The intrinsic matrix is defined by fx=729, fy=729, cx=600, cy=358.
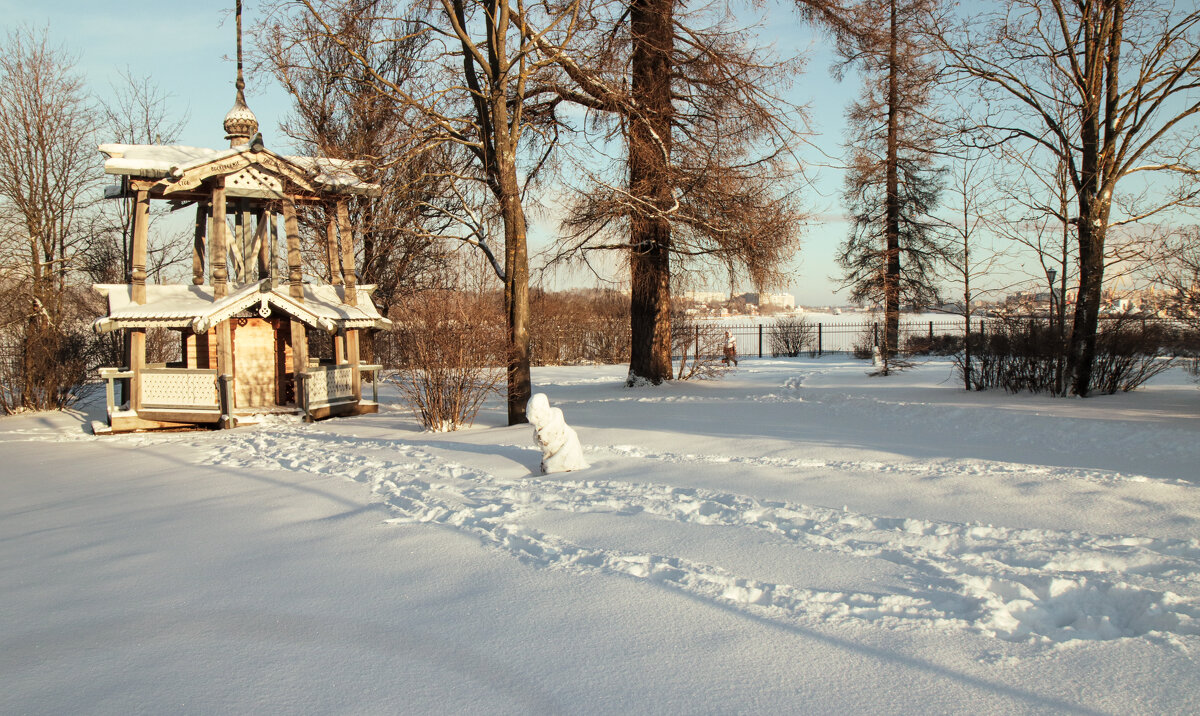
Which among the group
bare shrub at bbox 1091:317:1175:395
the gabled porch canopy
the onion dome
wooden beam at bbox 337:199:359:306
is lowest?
bare shrub at bbox 1091:317:1175:395

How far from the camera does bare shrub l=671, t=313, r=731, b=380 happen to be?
19.2 metres

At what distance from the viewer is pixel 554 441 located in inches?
305

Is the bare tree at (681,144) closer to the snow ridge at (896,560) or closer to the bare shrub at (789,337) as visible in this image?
the snow ridge at (896,560)

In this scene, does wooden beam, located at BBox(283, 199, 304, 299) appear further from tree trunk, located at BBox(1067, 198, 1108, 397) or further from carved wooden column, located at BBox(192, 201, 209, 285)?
tree trunk, located at BBox(1067, 198, 1108, 397)

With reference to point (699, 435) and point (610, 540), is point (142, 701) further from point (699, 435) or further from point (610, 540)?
point (699, 435)

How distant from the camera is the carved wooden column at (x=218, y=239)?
14.9 meters

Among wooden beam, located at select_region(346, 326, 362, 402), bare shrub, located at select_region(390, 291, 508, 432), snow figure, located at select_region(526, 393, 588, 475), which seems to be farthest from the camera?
wooden beam, located at select_region(346, 326, 362, 402)

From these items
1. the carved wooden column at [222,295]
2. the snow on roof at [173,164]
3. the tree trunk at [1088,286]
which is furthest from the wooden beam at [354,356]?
the tree trunk at [1088,286]

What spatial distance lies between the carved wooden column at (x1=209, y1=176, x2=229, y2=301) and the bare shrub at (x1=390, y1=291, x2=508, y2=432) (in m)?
5.24

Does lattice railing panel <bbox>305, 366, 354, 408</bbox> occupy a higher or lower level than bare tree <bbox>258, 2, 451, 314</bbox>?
lower

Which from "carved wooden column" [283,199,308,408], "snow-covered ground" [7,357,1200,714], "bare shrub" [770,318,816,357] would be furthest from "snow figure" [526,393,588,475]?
"bare shrub" [770,318,816,357]

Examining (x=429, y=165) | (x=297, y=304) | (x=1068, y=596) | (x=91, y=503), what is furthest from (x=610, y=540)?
(x=297, y=304)

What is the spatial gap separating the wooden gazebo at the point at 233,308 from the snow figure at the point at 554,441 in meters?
7.34

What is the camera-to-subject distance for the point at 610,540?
525 cm
